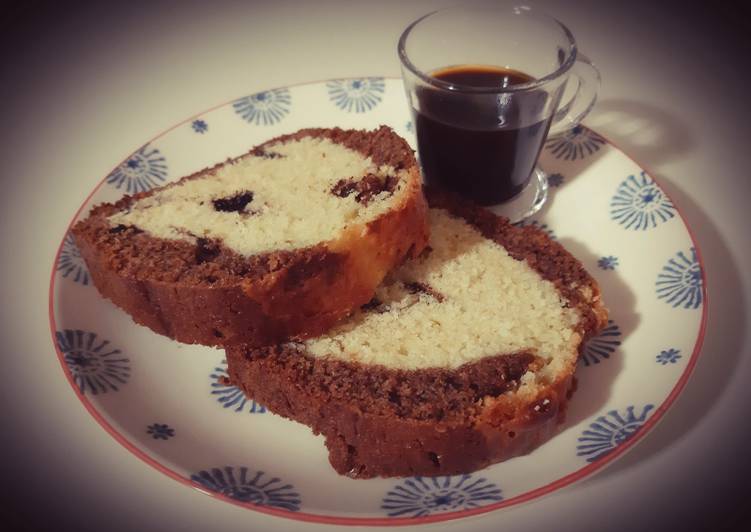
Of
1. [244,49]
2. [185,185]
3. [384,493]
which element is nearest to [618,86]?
[244,49]

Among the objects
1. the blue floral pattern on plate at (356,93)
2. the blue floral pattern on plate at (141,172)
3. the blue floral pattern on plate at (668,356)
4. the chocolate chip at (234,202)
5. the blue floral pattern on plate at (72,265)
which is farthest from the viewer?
the blue floral pattern on plate at (356,93)

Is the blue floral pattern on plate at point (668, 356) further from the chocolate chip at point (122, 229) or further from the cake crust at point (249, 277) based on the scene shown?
the chocolate chip at point (122, 229)

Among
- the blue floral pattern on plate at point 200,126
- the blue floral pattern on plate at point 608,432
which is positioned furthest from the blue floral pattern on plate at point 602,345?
the blue floral pattern on plate at point 200,126

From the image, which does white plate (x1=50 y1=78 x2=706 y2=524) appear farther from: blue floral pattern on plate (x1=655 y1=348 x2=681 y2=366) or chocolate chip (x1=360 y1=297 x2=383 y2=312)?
chocolate chip (x1=360 y1=297 x2=383 y2=312)

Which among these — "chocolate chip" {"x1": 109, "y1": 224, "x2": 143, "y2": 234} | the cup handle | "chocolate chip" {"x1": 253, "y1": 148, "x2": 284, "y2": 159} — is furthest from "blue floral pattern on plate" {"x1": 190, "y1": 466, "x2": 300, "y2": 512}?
the cup handle

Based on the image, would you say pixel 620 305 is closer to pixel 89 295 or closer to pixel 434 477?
pixel 434 477

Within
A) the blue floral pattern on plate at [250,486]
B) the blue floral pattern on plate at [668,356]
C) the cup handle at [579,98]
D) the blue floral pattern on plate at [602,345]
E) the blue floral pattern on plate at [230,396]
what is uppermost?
the cup handle at [579,98]
